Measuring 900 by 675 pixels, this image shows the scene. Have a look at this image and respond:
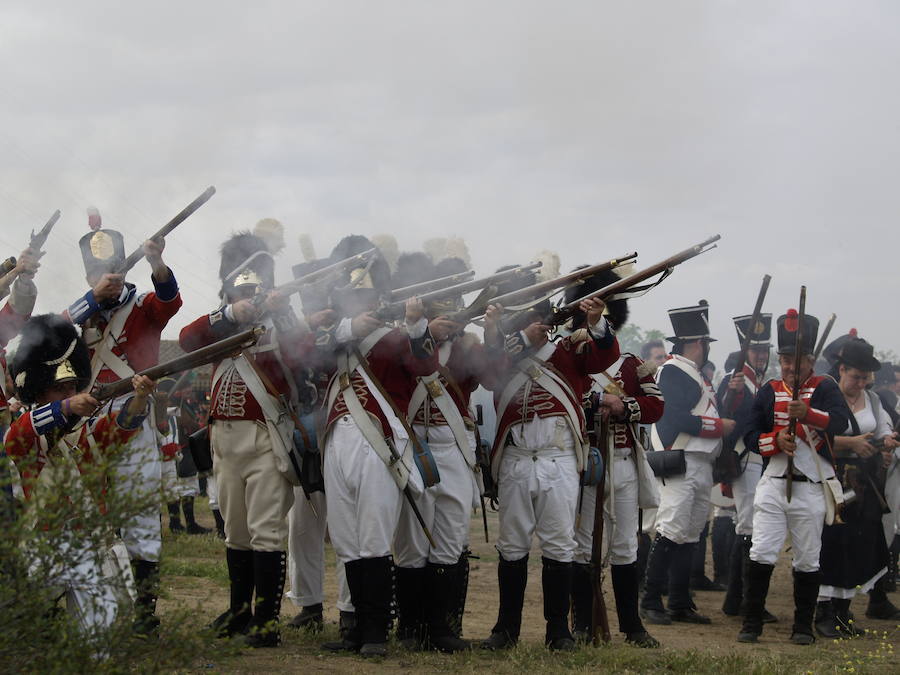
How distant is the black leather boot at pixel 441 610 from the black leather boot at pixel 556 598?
54cm

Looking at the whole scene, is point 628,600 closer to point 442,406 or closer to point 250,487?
point 442,406

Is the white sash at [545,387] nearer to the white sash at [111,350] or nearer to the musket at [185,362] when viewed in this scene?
the musket at [185,362]

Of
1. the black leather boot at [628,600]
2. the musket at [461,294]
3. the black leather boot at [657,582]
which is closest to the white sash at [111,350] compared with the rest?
the musket at [461,294]

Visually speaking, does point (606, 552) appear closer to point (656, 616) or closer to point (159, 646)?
point (656, 616)

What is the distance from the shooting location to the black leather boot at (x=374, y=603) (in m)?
6.17

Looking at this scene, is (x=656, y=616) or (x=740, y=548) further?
(x=740, y=548)

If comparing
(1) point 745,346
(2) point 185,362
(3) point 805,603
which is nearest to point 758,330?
(1) point 745,346

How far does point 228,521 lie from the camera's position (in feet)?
21.1

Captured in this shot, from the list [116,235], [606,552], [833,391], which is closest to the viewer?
[116,235]

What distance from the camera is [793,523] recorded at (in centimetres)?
793

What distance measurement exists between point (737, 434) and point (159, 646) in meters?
6.63

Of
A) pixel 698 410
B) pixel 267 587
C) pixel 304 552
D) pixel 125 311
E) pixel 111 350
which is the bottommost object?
pixel 267 587

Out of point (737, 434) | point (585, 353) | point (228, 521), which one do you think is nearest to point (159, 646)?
point (228, 521)

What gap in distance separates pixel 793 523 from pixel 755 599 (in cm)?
64
